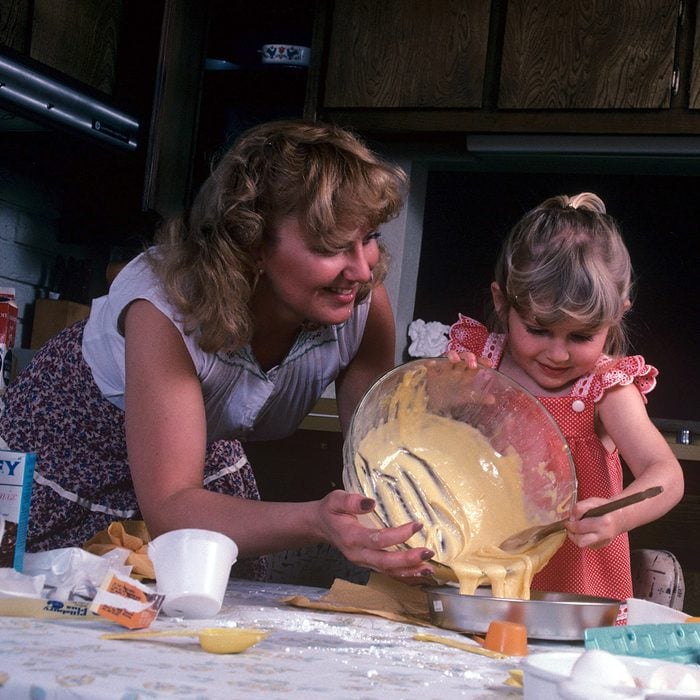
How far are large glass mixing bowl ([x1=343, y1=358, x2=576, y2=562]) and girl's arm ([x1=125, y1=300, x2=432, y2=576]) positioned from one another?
11 centimetres

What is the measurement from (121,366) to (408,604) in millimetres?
554

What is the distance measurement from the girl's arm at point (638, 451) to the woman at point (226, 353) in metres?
0.35

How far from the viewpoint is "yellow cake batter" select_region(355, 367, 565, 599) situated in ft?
3.44

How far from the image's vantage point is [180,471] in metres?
1.08

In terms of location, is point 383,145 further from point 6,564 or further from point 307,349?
point 6,564

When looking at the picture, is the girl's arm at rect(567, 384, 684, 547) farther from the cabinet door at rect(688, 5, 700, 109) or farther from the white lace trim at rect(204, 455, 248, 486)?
the cabinet door at rect(688, 5, 700, 109)

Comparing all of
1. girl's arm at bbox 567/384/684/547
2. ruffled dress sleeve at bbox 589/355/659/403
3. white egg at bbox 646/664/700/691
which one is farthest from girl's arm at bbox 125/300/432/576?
ruffled dress sleeve at bbox 589/355/659/403

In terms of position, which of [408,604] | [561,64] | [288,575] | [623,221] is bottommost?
[288,575]

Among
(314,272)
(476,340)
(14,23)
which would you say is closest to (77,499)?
(314,272)

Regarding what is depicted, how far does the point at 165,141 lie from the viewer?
2848 mm

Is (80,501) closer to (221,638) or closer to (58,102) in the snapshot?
(221,638)

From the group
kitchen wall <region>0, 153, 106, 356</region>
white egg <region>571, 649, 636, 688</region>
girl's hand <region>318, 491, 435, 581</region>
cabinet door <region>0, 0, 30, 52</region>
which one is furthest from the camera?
kitchen wall <region>0, 153, 106, 356</region>

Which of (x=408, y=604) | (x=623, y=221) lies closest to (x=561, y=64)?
(x=623, y=221)

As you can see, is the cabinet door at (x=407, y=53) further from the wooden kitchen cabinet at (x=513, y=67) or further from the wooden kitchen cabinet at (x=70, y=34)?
the wooden kitchen cabinet at (x=70, y=34)
